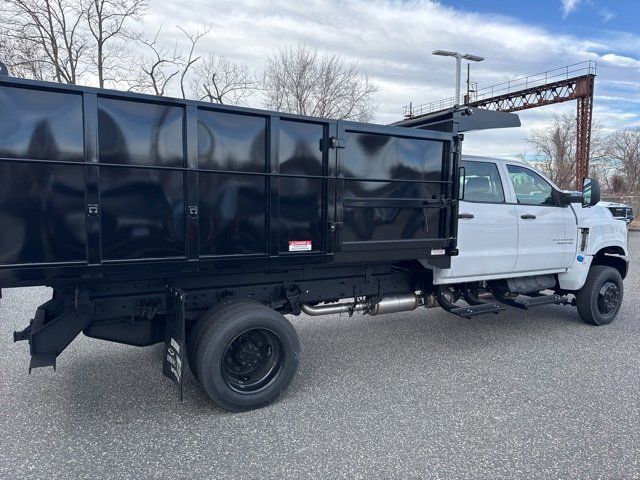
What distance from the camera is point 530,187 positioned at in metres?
5.99

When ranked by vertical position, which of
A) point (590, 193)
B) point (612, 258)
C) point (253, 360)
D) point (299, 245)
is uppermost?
point (590, 193)

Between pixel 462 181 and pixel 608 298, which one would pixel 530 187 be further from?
pixel 608 298

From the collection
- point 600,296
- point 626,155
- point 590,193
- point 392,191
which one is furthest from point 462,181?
point 626,155

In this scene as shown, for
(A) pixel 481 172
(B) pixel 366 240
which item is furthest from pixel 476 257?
(B) pixel 366 240

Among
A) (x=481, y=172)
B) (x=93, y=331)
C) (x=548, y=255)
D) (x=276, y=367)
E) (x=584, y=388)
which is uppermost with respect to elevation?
(x=481, y=172)

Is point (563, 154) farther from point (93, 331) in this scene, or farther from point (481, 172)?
point (93, 331)

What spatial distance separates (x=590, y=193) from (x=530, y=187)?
706 mm

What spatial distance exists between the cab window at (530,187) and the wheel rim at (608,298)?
59.8 inches

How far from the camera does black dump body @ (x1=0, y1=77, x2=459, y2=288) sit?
10.1 feet

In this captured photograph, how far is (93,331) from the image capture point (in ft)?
12.5

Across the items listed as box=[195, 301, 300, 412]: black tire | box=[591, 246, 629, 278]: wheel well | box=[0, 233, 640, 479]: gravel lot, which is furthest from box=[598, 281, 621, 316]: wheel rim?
box=[195, 301, 300, 412]: black tire

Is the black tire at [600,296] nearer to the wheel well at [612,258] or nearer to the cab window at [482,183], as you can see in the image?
the wheel well at [612,258]

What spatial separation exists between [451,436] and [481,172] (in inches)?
128

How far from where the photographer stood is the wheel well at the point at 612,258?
668 cm
